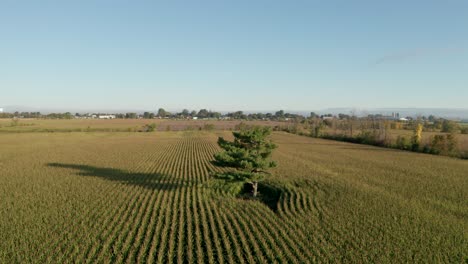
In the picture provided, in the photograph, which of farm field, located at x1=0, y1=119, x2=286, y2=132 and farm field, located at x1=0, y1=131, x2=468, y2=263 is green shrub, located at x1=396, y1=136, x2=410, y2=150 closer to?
farm field, located at x1=0, y1=131, x2=468, y2=263

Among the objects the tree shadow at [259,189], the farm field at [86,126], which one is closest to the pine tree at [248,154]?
the tree shadow at [259,189]

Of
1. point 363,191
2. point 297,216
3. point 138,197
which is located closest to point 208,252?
point 297,216

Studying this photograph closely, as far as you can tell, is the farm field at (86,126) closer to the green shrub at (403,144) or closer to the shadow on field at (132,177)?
the green shrub at (403,144)

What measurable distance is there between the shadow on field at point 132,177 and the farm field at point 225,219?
171 mm

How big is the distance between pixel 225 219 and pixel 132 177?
15.8 meters

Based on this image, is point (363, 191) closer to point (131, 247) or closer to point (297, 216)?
point (297, 216)

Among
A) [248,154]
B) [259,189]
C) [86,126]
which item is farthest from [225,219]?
[86,126]

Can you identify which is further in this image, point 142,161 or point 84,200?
point 142,161

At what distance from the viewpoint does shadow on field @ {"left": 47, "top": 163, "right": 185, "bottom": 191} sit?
1054 inches

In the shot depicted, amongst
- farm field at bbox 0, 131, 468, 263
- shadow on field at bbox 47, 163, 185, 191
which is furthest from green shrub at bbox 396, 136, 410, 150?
shadow on field at bbox 47, 163, 185, 191

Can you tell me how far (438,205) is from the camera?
21609 mm

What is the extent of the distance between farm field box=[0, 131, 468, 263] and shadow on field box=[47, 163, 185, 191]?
171mm

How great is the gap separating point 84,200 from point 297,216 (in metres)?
14.9

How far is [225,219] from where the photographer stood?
18203mm
